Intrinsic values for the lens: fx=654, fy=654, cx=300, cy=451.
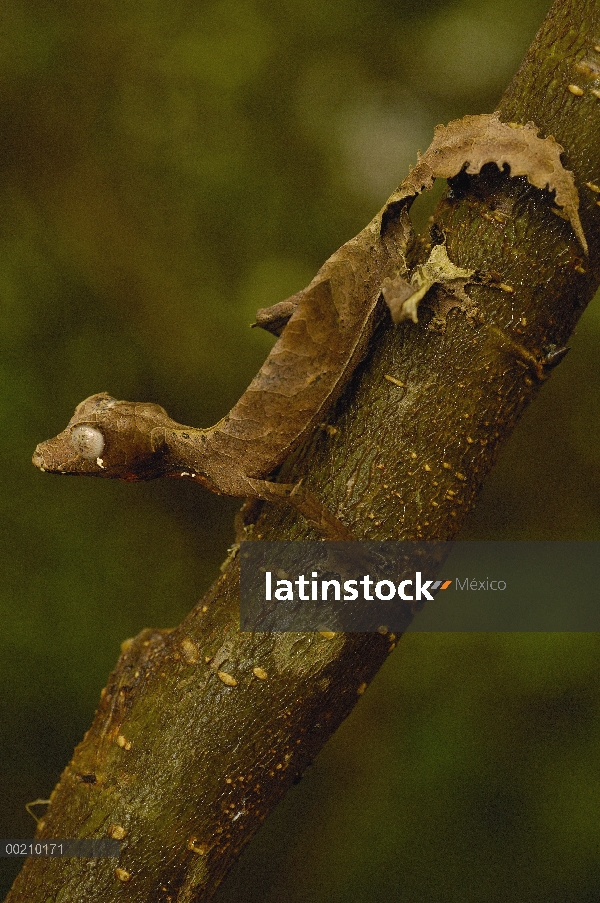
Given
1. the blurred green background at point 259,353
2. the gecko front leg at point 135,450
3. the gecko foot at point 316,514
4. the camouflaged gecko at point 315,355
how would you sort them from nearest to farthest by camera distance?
1. the camouflaged gecko at point 315,355
2. the gecko foot at point 316,514
3. the gecko front leg at point 135,450
4. the blurred green background at point 259,353

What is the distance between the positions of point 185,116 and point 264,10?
544 mm

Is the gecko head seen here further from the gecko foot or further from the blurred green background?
the blurred green background

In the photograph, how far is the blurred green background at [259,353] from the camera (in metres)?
2.76

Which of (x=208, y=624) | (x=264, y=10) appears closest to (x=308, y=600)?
(x=208, y=624)

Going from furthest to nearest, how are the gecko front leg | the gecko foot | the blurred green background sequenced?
the blurred green background, the gecko front leg, the gecko foot

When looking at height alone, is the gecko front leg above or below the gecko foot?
above

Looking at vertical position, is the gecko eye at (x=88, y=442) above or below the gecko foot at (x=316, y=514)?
above

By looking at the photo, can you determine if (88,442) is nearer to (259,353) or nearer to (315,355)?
(315,355)

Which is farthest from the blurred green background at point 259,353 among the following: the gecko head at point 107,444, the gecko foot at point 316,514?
the gecko foot at point 316,514

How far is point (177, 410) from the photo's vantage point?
2934 millimetres

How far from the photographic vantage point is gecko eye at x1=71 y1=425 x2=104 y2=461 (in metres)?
2.00

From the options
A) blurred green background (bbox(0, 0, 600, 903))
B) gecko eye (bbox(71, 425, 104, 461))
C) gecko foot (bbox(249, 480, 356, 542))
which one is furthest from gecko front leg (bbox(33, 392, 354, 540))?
Result: blurred green background (bbox(0, 0, 600, 903))

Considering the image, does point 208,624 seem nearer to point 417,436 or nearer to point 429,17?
point 417,436

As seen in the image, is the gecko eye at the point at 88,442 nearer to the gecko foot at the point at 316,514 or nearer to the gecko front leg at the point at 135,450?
the gecko front leg at the point at 135,450
